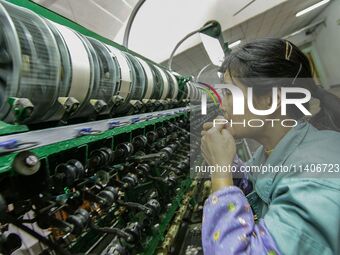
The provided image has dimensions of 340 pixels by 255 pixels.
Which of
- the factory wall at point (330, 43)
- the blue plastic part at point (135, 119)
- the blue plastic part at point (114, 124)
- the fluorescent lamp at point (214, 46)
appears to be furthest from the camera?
the factory wall at point (330, 43)

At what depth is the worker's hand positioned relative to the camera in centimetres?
129

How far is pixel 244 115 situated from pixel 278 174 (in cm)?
30

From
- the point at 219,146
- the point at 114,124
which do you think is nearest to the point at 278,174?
the point at 219,146

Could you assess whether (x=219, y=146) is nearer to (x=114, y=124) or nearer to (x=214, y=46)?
(x=114, y=124)

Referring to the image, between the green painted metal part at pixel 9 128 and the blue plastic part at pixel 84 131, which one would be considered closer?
the green painted metal part at pixel 9 128

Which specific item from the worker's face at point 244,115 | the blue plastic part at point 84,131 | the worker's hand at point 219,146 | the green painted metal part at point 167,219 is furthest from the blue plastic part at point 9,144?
the green painted metal part at point 167,219

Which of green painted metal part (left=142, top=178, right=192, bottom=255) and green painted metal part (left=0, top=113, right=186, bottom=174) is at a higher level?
green painted metal part (left=0, top=113, right=186, bottom=174)

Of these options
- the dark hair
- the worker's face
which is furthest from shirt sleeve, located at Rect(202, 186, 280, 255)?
the dark hair

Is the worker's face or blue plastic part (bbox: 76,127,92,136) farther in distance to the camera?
the worker's face

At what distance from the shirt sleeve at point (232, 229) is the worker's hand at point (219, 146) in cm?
19

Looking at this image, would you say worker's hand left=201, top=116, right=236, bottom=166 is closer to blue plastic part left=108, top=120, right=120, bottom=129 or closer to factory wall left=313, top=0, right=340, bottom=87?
blue plastic part left=108, top=120, right=120, bottom=129

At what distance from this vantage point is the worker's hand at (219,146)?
1.29 meters

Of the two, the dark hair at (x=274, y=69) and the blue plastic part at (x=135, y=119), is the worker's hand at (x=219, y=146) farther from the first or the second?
the blue plastic part at (x=135, y=119)

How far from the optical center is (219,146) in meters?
1.32
